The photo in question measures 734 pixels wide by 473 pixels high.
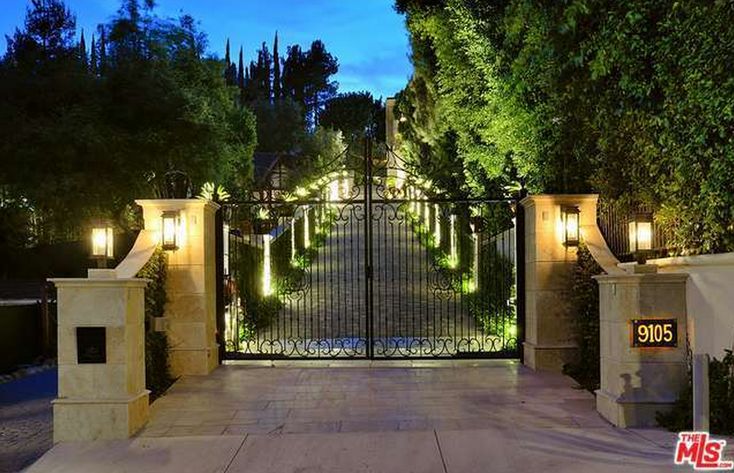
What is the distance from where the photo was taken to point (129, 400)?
22.1ft

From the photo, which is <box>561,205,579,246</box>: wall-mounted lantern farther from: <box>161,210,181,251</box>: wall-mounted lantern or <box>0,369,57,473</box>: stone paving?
<box>0,369,57,473</box>: stone paving

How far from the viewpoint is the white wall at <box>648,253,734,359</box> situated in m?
6.39

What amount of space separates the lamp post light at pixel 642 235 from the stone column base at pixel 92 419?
563 cm

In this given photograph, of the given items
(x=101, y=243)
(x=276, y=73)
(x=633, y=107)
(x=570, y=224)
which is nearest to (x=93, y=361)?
(x=101, y=243)

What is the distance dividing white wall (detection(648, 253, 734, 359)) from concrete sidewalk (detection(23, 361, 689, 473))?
1025mm

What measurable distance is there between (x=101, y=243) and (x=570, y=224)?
608 cm

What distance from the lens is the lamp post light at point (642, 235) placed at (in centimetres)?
759

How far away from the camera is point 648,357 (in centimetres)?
676

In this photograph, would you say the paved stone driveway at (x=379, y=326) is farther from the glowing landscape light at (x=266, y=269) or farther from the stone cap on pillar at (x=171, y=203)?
the stone cap on pillar at (x=171, y=203)

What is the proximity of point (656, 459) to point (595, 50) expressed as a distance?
15.4 feet

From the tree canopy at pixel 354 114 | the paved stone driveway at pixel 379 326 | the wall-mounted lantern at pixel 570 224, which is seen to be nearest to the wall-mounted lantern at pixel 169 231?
the paved stone driveway at pixel 379 326

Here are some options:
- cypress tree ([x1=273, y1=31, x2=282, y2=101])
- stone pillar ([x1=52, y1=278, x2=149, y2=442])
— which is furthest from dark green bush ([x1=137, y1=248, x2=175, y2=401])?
cypress tree ([x1=273, y1=31, x2=282, y2=101])

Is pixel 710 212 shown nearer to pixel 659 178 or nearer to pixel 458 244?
pixel 659 178

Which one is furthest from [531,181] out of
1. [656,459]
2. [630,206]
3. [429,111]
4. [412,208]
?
[412,208]
